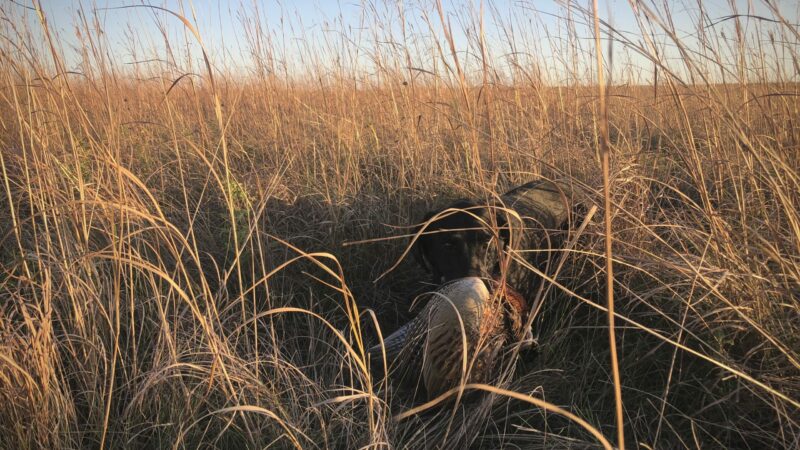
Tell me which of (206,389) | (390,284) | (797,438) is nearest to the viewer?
(797,438)

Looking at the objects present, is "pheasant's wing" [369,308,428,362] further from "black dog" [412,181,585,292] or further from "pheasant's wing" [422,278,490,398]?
"black dog" [412,181,585,292]

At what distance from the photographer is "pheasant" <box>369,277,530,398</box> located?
47.3 inches

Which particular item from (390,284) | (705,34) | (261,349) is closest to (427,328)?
(261,349)

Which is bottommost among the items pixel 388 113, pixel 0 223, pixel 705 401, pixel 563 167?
pixel 705 401

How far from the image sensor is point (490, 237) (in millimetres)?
1518

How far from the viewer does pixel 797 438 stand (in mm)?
896

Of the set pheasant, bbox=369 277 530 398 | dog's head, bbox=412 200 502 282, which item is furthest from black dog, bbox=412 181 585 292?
pheasant, bbox=369 277 530 398

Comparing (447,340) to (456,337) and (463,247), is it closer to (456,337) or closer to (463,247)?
(456,337)

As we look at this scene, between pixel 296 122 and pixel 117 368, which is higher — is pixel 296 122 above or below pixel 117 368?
above

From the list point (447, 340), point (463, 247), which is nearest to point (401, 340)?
point (447, 340)

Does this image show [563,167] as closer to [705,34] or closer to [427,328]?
[705,34]

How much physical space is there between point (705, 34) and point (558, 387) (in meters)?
1.21

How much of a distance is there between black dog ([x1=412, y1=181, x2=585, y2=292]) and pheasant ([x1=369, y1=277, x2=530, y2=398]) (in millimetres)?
179

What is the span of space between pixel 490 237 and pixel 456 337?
0.41 m
